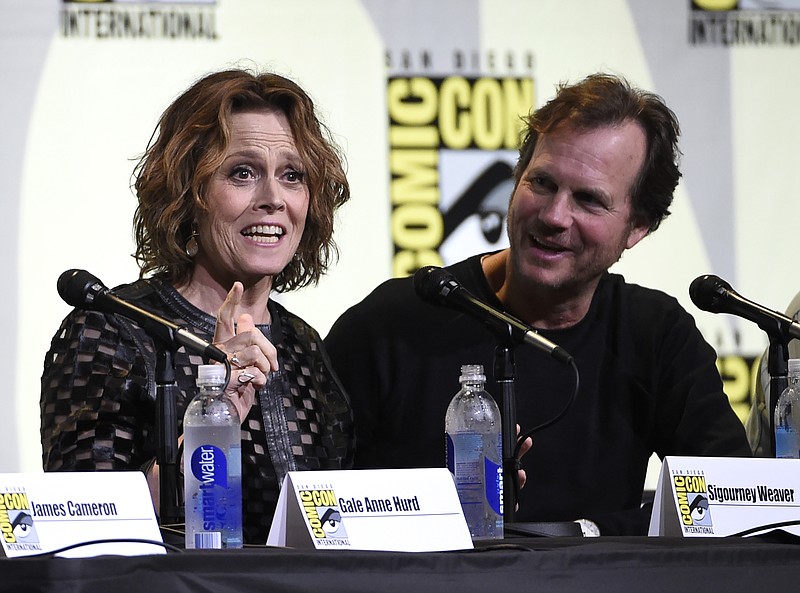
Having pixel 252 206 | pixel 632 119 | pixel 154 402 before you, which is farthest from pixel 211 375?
pixel 632 119

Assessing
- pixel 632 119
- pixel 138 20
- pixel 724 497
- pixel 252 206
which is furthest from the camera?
pixel 138 20

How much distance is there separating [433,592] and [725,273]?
2.76 m

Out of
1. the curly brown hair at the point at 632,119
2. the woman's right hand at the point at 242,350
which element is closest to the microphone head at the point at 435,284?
the woman's right hand at the point at 242,350

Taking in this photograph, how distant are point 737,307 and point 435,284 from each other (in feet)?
1.80

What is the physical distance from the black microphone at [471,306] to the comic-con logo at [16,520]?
2.66 feet

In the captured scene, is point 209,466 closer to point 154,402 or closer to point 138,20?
point 154,402

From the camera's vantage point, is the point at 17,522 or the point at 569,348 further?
the point at 569,348

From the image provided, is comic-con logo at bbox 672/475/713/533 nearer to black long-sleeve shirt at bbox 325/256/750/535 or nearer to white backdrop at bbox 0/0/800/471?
black long-sleeve shirt at bbox 325/256/750/535

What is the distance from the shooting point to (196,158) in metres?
2.47

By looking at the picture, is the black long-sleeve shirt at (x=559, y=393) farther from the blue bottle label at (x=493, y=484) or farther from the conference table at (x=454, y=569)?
the conference table at (x=454, y=569)

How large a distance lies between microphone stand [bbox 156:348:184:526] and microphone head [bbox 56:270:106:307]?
0.14 m

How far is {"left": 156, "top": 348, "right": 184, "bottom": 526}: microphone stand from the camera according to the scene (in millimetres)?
1813

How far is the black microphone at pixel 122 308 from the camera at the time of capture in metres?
1.83

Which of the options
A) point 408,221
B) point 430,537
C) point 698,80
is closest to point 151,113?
point 408,221
